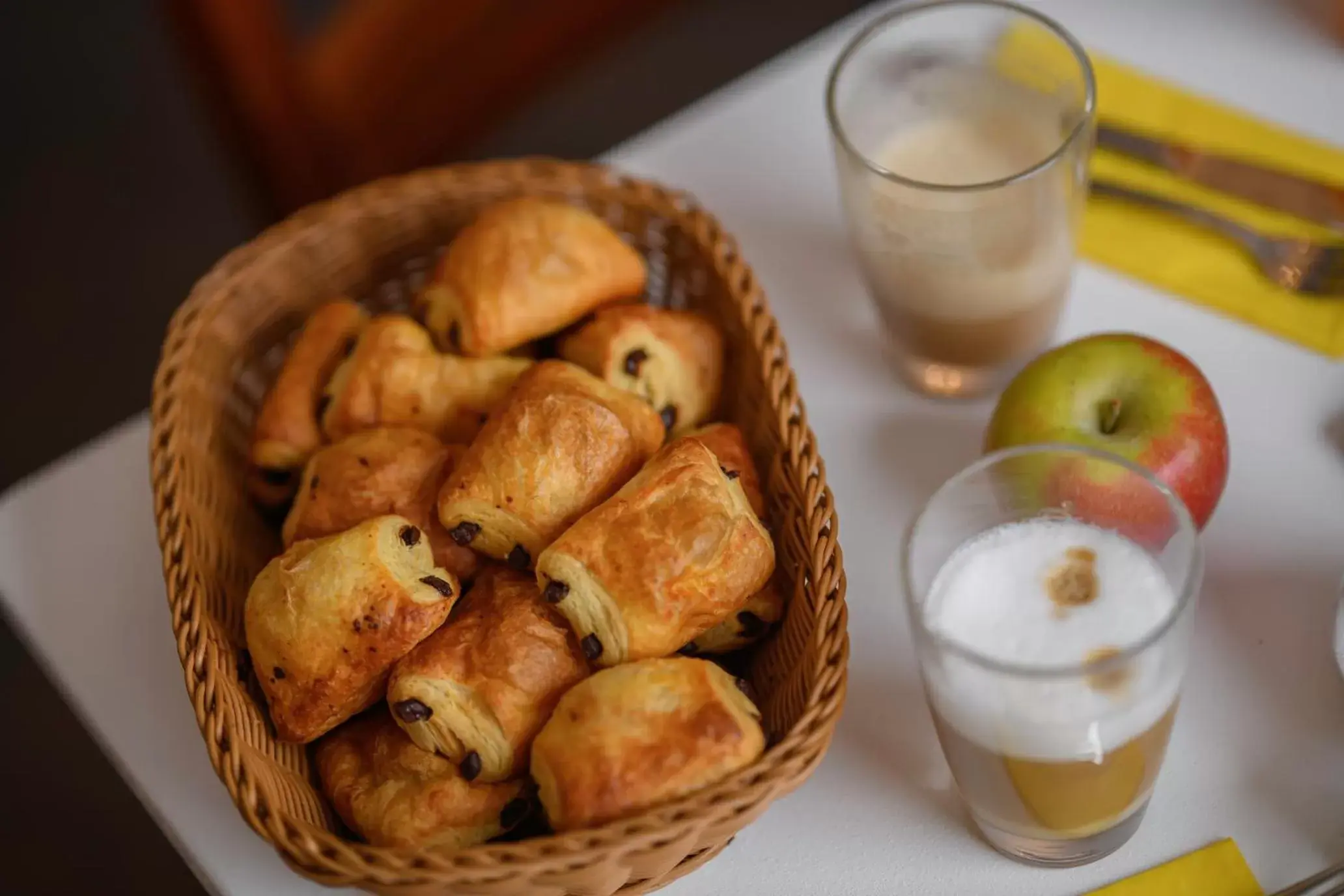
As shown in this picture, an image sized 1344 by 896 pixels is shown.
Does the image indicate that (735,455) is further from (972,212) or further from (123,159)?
(123,159)

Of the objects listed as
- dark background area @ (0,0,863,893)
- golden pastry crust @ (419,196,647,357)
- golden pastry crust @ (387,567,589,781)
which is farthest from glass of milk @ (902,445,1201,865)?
dark background area @ (0,0,863,893)

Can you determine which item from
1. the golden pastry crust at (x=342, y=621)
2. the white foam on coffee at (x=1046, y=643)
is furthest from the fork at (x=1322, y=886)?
the golden pastry crust at (x=342, y=621)

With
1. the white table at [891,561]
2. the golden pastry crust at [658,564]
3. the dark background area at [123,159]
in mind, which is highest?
the golden pastry crust at [658,564]

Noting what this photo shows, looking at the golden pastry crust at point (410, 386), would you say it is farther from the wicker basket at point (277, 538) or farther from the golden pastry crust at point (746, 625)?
the golden pastry crust at point (746, 625)

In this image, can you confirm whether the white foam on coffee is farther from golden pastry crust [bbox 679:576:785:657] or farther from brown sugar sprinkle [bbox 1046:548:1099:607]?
golden pastry crust [bbox 679:576:785:657]

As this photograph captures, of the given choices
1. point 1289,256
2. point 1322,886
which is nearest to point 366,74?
point 1289,256

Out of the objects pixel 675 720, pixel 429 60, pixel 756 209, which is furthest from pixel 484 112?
pixel 675 720

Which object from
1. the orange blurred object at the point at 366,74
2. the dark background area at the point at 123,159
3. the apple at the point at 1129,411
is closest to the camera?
the apple at the point at 1129,411

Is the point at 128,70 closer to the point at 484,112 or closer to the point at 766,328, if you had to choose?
the point at 484,112
